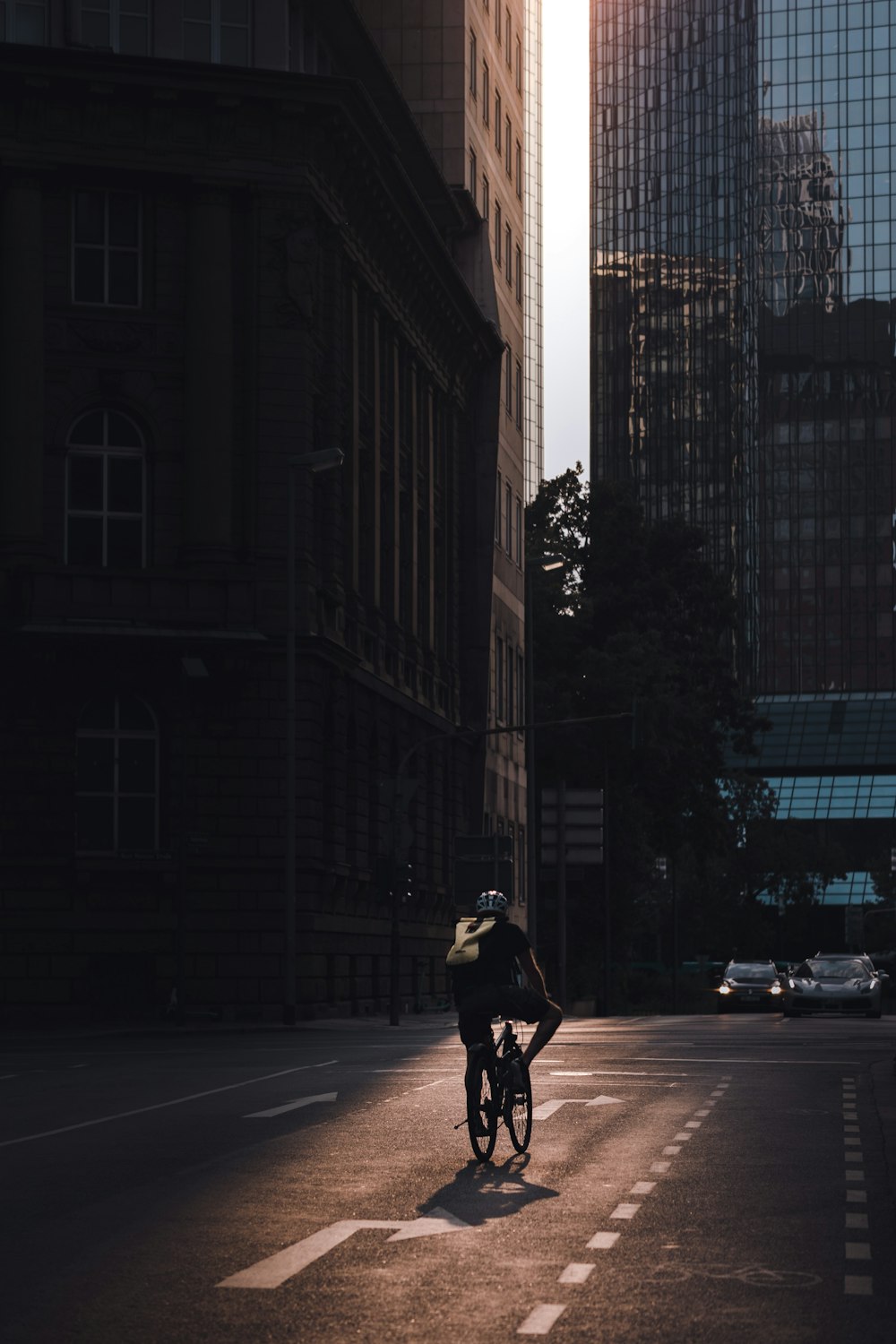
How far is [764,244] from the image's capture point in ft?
528

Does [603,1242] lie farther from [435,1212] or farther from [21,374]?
[21,374]

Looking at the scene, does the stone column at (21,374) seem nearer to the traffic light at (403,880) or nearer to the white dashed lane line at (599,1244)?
the traffic light at (403,880)

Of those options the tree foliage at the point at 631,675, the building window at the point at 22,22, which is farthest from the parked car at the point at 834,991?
the building window at the point at 22,22

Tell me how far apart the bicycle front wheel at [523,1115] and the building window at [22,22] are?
3282 cm

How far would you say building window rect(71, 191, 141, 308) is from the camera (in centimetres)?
4322

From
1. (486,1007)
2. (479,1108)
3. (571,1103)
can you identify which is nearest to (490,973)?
(486,1007)

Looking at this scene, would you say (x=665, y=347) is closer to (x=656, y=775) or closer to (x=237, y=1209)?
(x=656, y=775)

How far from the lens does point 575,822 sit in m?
56.2

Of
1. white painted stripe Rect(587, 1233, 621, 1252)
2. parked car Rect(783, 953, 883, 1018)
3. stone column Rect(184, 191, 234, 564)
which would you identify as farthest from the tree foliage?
white painted stripe Rect(587, 1233, 621, 1252)

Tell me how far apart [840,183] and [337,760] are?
403 feet

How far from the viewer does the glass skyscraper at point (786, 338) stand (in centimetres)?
15788

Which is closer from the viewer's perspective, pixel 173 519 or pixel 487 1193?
pixel 487 1193

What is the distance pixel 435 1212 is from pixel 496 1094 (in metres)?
3.22

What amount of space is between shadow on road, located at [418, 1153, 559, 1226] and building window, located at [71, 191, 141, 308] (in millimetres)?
30640
